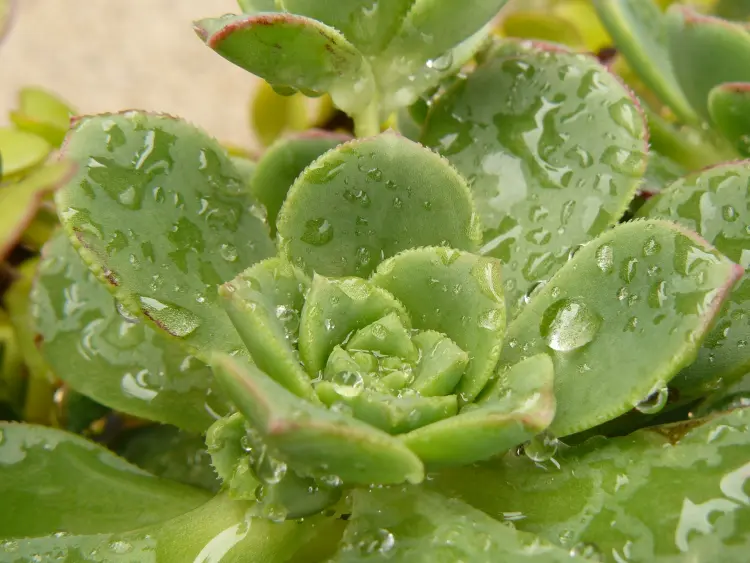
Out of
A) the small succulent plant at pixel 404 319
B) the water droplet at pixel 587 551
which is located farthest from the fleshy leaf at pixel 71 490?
the water droplet at pixel 587 551

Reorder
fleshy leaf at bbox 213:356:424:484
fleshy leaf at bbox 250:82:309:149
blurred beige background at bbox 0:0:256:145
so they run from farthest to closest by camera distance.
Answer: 1. blurred beige background at bbox 0:0:256:145
2. fleshy leaf at bbox 250:82:309:149
3. fleshy leaf at bbox 213:356:424:484

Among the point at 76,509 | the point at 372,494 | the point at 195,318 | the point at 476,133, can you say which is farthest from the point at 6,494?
the point at 476,133

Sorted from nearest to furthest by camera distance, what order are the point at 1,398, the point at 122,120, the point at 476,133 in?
the point at 122,120 → the point at 476,133 → the point at 1,398

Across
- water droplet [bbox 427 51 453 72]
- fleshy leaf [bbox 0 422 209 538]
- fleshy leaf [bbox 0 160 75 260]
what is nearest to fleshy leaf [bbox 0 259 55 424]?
fleshy leaf [bbox 0 422 209 538]

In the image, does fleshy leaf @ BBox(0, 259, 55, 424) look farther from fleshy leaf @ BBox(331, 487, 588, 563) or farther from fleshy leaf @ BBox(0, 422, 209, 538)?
fleshy leaf @ BBox(331, 487, 588, 563)

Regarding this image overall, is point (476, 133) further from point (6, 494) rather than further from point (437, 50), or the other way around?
point (6, 494)

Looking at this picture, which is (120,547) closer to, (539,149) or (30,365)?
(30,365)

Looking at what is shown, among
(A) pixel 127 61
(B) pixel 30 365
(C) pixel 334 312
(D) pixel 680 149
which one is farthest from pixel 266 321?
(A) pixel 127 61
